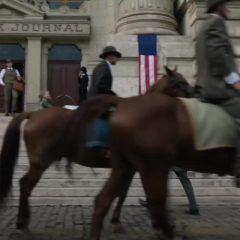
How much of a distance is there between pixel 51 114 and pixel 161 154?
2.70m

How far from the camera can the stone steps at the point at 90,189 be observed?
34.2ft

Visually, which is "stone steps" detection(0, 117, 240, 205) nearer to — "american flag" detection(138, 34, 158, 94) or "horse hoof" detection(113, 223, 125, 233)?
"horse hoof" detection(113, 223, 125, 233)

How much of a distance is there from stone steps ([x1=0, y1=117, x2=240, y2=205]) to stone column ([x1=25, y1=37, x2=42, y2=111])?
41.5 feet

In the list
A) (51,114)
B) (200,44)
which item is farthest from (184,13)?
(200,44)

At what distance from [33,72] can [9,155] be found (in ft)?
57.1

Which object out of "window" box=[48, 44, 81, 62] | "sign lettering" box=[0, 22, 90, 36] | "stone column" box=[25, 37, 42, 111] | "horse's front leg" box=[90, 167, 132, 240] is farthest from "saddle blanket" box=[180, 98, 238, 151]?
"window" box=[48, 44, 81, 62]

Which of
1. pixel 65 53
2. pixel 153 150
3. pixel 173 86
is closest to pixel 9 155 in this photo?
pixel 173 86

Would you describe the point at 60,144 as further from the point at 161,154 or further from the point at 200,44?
the point at 200,44

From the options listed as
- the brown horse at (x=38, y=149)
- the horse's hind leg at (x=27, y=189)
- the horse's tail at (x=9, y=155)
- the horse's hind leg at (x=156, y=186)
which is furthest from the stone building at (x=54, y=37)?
the horse's hind leg at (x=156, y=186)

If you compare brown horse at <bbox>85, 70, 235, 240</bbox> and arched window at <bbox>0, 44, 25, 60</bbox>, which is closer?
brown horse at <bbox>85, 70, 235, 240</bbox>

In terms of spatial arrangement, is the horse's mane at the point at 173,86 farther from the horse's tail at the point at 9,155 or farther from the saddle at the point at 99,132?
the horse's tail at the point at 9,155

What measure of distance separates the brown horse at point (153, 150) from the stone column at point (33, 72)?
18.9 meters

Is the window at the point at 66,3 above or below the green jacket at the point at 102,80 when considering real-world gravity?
above

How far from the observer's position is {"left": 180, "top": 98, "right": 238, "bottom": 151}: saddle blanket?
17.5ft
